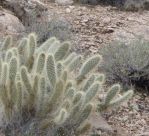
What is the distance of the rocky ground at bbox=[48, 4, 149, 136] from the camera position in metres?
4.43

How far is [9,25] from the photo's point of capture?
6230mm

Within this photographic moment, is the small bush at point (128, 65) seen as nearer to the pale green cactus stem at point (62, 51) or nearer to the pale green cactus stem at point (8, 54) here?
the pale green cactus stem at point (62, 51)

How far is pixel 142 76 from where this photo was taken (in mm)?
5262

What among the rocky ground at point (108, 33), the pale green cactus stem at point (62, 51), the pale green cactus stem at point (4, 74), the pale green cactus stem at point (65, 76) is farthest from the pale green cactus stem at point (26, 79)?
the rocky ground at point (108, 33)

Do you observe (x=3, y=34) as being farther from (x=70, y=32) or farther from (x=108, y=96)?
(x=108, y=96)

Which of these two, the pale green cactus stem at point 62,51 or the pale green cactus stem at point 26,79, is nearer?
the pale green cactus stem at point 26,79

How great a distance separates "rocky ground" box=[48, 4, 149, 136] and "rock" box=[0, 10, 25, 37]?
792 millimetres

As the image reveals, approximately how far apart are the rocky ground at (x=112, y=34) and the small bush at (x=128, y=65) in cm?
22

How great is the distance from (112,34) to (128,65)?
1767mm

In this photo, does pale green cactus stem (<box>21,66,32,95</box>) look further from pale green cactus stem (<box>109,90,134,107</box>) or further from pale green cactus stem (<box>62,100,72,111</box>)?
pale green cactus stem (<box>109,90,134,107</box>)

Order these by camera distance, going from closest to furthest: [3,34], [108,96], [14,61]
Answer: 1. [14,61]
2. [108,96]
3. [3,34]

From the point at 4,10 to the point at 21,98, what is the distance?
3323 mm

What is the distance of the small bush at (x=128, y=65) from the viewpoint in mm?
5246

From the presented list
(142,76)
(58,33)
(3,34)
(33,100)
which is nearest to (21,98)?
(33,100)
